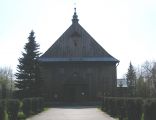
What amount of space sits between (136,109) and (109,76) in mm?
39816

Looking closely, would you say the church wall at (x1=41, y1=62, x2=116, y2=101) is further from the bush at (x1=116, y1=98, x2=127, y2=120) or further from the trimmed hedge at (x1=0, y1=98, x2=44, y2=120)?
the bush at (x1=116, y1=98, x2=127, y2=120)

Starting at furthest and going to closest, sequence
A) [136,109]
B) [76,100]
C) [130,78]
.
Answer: [130,78]
[76,100]
[136,109]

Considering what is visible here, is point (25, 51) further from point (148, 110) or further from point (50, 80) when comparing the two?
point (148, 110)

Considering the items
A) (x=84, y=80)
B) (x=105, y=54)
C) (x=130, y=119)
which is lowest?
(x=130, y=119)

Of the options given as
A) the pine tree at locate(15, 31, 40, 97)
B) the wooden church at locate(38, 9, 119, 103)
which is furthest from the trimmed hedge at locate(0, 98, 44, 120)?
the wooden church at locate(38, 9, 119, 103)

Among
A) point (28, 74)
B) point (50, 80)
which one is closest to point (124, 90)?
point (50, 80)

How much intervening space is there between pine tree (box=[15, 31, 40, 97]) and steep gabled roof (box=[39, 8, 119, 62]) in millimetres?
7065

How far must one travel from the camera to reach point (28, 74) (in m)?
54.1

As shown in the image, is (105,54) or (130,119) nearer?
(130,119)

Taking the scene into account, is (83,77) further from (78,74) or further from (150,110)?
(150,110)

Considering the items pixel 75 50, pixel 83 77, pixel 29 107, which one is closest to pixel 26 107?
pixel 29 107

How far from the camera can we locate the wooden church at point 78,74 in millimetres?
60938

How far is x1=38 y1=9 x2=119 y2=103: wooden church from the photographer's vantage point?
60938mm

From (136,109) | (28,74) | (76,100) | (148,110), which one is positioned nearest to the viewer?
(148,110)
